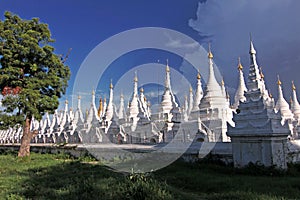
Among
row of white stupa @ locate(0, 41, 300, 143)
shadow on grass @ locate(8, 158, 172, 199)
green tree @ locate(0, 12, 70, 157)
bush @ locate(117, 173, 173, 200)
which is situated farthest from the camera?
row of white stupa @ locate(0, 41, 300, 143)

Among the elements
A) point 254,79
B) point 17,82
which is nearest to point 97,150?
point 17,82

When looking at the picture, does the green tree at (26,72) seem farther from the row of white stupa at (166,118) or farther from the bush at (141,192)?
the bush at (141,192)

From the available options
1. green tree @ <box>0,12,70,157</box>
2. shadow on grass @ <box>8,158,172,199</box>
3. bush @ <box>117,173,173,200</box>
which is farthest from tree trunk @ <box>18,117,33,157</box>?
bush @ <box>117,173,173,200</box>

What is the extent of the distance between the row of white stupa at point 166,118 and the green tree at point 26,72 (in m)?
2.86

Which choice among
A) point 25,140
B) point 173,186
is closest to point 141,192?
point 173,186

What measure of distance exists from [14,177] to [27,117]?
334 inches

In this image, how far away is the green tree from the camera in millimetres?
16391

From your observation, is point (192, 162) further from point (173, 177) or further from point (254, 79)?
point (254, 79)

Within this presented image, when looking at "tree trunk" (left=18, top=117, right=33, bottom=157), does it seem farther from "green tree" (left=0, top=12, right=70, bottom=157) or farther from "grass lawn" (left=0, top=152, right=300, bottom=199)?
"grass lawn" (left=0, top=152, right=300, bottom=199)

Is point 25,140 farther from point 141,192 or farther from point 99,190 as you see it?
point 141,192

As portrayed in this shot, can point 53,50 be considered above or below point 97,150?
above

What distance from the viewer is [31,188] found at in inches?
306

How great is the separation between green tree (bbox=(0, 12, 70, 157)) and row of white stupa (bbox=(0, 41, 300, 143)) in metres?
2.86

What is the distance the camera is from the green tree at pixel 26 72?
16391 millimetres
